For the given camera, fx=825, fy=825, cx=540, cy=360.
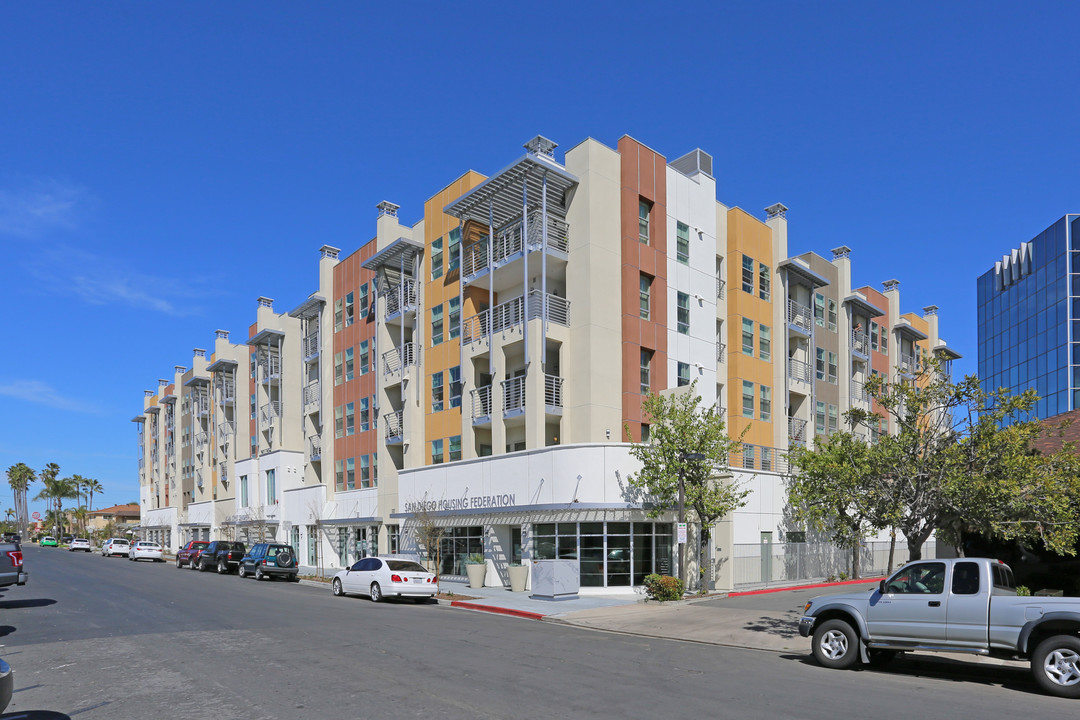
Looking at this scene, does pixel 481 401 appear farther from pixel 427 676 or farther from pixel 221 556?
Result: pixel 427 676

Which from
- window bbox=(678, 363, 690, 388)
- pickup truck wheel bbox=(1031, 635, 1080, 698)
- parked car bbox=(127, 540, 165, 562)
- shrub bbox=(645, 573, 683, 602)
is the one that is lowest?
parked car bbox=(127, 540, 165, 562)

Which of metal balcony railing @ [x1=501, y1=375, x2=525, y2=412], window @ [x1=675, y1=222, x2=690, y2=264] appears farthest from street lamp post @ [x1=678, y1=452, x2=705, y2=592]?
window @ [x1=675, y1=222, x2=690, y2=264]

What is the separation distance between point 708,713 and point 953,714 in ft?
10.2

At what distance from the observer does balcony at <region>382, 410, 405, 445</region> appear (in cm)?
4162

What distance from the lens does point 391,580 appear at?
2719 cm

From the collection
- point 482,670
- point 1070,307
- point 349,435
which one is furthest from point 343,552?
point 1070,307

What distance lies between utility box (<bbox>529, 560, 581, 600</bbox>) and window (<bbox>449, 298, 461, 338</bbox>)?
1347cm

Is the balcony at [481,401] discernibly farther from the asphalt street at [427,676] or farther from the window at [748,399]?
the asphalt street at [427,676]

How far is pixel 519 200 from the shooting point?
112 feet

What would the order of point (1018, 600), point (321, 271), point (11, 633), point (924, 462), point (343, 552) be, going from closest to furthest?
point (1018, 600) → point (924, 462) → point (11, 633) → point (343, 552) → point (321, 271)

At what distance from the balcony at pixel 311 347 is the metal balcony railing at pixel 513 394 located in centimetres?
2132

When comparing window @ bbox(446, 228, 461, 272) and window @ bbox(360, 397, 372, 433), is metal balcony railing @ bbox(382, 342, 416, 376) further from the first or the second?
window @ bbox(446, 228, 461, 272)

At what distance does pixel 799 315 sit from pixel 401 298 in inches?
840

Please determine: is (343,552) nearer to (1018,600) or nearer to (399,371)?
(399,371)
